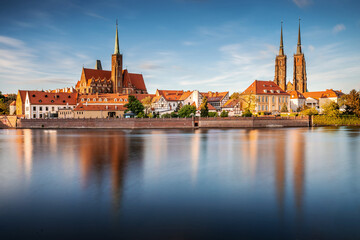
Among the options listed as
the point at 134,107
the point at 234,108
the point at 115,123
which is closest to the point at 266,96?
the point at 234,108

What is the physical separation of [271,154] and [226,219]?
1704cm

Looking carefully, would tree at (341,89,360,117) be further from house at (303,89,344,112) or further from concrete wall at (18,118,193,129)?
concrete wall at (18,118,193,129)

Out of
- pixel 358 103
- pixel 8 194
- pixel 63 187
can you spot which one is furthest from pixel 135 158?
pixel 358 103

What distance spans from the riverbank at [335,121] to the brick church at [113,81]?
2117 inches

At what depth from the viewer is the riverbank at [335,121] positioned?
67.3 m

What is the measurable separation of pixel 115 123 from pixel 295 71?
236 ft

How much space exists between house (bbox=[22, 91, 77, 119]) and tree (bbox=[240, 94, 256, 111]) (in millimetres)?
41669

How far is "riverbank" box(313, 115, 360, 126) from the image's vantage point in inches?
2650

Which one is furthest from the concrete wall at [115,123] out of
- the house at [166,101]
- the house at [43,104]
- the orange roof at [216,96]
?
the orange roof at [216,96]

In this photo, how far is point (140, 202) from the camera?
12.1m

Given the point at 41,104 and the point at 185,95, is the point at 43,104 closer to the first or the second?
the point at 41,104

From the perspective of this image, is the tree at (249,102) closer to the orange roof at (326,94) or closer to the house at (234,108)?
the house at (234,108)

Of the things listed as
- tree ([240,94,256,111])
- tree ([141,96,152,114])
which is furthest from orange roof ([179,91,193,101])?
tree ([240,94,256,111])

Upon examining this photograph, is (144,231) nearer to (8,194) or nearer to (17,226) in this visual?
(17,226)
